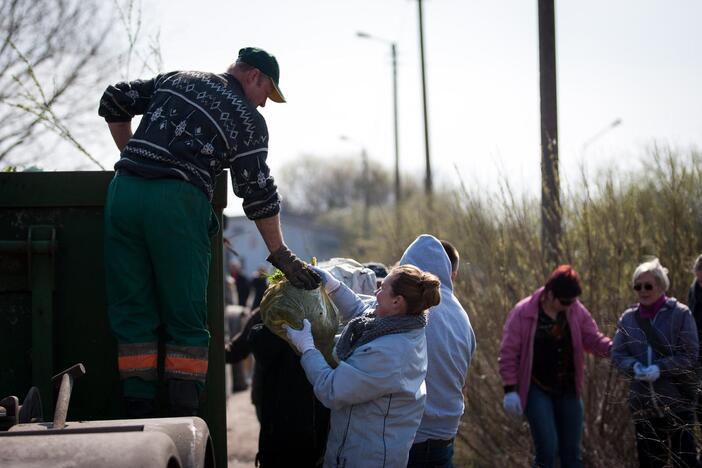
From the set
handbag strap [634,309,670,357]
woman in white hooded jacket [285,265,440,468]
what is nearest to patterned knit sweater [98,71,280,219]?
woman in white hooded jacket [285,265,440,468]

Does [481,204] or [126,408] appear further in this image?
[481,204]

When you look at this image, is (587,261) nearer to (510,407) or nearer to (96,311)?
(510,407)

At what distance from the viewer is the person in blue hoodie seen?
17.9 feet

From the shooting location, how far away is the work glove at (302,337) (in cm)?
448

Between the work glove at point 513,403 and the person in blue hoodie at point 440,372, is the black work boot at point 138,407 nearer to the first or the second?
the person in blue hoodie at point 440,372

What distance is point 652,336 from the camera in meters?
7.34

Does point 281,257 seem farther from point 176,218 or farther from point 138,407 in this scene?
point 138,407

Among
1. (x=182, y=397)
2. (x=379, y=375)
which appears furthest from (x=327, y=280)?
(x=182, y=397)

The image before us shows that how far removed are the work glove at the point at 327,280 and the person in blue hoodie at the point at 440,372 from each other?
2.62ft

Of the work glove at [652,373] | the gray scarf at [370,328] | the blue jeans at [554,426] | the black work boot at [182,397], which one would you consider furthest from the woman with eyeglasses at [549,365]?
the black work boot at [182,397]

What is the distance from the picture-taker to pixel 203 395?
413 centimetres

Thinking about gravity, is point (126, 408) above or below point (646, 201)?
below

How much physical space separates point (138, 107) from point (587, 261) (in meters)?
5.54

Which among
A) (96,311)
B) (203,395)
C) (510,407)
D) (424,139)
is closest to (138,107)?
(96,311)
